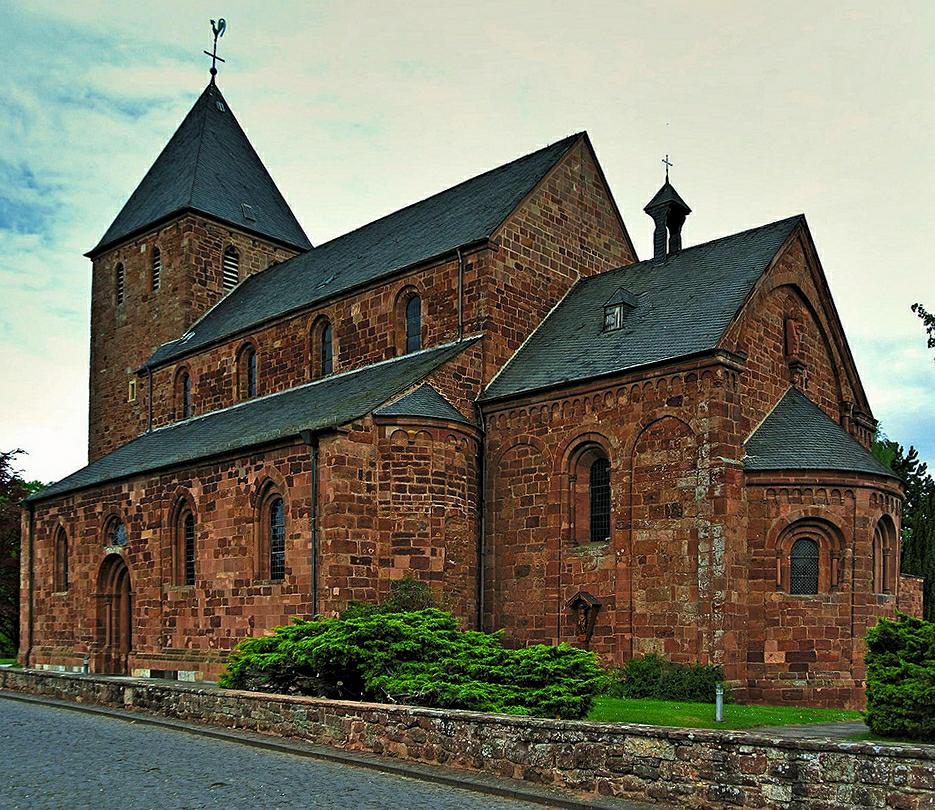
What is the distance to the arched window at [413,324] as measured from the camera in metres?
30.8

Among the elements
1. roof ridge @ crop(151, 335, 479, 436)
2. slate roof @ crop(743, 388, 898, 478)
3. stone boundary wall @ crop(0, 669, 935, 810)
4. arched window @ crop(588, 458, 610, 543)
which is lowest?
stone boundary wall @ crop(0, 669, 935, 810)

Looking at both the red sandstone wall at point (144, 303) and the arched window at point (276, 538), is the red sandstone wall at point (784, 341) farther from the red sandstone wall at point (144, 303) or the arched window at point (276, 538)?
the red sandstone wall at point (144, 303)

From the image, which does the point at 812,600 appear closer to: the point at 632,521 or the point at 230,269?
the point at 632,521

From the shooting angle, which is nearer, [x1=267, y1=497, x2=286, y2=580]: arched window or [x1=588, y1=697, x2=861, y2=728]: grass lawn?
[x1=588, y1=697, x2=861, y2=728]: grass lawn

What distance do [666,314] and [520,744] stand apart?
1525 centimetres

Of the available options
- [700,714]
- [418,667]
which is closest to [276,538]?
Result: [418,667]

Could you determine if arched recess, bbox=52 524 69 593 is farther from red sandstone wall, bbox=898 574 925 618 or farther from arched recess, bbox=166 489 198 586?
red sandstone wall, bbox=898 574 925 618

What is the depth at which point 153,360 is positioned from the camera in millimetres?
41312

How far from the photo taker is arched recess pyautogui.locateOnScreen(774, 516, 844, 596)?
2306 centimetres

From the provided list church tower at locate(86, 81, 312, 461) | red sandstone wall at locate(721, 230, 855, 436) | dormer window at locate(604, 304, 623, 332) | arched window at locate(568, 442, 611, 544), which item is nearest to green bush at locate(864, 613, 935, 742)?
red sandstone wall at locate(721, 230, 855, 436)

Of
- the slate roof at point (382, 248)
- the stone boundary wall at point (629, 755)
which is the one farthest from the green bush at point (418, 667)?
the slate roof at point (382, 248)

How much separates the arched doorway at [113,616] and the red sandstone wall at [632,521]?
43.5ft

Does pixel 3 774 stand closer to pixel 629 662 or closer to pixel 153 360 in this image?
pixel 629 662

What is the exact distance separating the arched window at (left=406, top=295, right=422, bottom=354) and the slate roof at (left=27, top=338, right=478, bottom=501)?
0.43 metres
